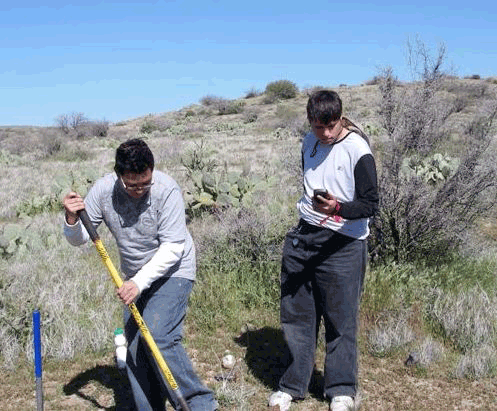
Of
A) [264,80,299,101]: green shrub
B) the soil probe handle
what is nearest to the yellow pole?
the soil probe handle

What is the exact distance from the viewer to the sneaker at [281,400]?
14.0 feet

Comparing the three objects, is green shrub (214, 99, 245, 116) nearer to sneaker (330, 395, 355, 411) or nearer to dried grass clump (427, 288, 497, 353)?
dried grass clump (427, 288, 497, 353)

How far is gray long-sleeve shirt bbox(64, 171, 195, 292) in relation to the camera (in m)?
3.60

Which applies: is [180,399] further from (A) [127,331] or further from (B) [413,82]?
(B) [413,82]

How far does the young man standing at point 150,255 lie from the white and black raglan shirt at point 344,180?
2.84 ft

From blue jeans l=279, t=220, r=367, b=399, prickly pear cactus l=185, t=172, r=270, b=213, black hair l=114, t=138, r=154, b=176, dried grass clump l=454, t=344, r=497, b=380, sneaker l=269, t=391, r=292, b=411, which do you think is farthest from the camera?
prickly pear cactus l=185, t=172, r=270, b=213

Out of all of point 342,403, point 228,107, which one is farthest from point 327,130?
point 228,107

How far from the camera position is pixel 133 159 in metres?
3.37

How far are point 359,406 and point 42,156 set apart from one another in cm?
1981

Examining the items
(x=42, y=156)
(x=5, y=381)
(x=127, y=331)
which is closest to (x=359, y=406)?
(x=127, y=331)

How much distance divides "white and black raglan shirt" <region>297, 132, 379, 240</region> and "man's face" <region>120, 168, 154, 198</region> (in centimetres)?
108

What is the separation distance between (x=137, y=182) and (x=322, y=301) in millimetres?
1516

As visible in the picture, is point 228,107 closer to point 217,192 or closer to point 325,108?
point 217,192

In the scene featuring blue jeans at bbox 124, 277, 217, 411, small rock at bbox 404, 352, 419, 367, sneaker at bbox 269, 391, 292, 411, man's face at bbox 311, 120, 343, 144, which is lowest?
sneaker at bbox 269, 391, 292, 411
